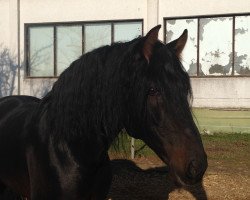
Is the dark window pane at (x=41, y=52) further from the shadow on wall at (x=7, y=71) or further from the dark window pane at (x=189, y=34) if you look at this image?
the dark window pane at (x=189, y=34)

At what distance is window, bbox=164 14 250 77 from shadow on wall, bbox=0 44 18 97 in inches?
240

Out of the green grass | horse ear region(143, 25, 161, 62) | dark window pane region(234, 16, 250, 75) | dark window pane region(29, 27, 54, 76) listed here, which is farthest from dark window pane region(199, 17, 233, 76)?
horse ear region(143, 25, 161, 62)

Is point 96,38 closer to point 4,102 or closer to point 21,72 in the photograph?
point 21,72

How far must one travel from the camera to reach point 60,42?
49.1 feet

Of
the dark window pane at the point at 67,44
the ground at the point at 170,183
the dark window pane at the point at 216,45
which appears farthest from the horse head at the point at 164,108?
the dark window pane at the point at 67,44

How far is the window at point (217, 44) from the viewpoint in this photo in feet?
41.9

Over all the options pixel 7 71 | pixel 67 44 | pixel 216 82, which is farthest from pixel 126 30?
pixel 7 71

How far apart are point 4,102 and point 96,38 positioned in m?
10.7

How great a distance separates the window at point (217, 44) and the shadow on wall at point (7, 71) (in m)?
6.09

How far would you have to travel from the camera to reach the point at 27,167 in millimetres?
2969

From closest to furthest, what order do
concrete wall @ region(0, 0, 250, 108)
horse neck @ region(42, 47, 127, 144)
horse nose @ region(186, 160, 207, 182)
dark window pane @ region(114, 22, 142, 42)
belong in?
1. horse nose @ region(186, 160, 207, 182)
2. horse neck @ region(42, 47, 127, 144)
3. concrete wall @ region(0, 0, 250, 108)
4. dark window pane @ region(114, 22, 142, 42)

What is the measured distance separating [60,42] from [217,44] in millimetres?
5745

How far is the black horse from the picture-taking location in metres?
2.21

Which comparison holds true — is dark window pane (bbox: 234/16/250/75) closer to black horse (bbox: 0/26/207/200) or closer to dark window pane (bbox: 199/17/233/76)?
dark window pane (bbox: 199/17/233/76)
